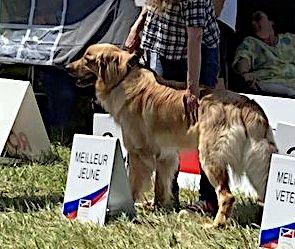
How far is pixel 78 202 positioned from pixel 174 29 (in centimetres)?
120

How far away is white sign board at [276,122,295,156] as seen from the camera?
17.6 ft

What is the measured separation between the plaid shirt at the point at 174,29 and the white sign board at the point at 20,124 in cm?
203

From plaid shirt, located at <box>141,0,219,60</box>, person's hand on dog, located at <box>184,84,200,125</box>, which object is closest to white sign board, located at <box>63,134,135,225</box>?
person's hand on dog, located at <box>184,84,200,125</box>

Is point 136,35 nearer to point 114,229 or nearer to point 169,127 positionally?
point 169,127

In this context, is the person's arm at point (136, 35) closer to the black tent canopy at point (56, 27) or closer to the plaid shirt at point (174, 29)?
the plaid shirt at point (174, 29)

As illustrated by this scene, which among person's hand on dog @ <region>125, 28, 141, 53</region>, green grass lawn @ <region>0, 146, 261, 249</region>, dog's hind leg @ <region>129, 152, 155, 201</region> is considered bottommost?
green grass lawn @ <region>0, 146, 261, 249</region>

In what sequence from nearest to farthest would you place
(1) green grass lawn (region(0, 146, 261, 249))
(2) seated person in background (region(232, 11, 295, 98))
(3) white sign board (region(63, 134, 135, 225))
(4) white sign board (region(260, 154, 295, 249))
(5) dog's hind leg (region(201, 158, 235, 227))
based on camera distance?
(4) white sign board (region(260, 154, 295, 249)) < (1) green grass lawn (region(0, 146, 261, 249)) < (3) white sign board (region(63, 134, 135, 225)) < (5) dog's hind leg (region(201, 158, 235, 227)) < (2) seated person in background (region(232, 11, 295, 98))

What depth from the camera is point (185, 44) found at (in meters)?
5.14

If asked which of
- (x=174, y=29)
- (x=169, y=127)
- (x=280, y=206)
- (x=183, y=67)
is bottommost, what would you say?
(x=280, y=206)

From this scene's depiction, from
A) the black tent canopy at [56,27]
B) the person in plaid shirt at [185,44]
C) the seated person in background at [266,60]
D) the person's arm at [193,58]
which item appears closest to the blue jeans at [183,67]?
the person in plaid shirt at [185,44]

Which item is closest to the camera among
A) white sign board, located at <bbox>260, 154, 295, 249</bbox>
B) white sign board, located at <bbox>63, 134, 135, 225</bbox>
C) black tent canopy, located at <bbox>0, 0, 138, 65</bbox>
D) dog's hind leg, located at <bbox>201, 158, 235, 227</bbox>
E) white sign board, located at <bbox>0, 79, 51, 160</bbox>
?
white sign board, located at <bbox>260, 154, 295, 249</bbox>

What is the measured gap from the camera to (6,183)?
19.7 feet

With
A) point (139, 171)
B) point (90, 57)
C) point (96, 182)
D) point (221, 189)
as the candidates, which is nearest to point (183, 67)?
point (90, 57)

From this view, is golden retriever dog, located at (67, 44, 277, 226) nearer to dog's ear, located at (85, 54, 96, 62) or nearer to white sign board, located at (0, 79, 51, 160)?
dog's ear, located at (85, 54, 96, 62)
